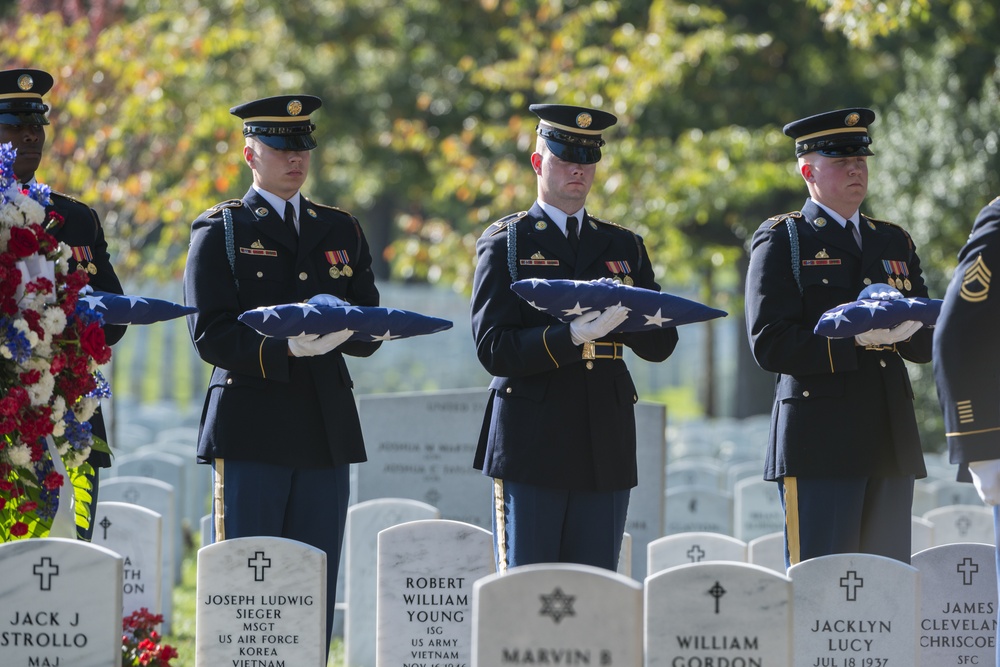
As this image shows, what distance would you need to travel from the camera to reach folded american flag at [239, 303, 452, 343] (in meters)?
4.87

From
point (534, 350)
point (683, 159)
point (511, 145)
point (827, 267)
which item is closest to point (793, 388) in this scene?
point (827, 267)

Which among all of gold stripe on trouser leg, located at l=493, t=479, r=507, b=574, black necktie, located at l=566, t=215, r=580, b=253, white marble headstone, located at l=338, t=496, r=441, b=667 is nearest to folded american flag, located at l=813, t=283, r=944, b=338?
black necktie, located at l=566, t=215, r=580, b=253

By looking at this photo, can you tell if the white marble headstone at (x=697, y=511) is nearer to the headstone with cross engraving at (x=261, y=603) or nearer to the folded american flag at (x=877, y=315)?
the folded american flag at (x=877, y=315)

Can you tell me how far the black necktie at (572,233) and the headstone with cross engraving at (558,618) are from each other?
160cm

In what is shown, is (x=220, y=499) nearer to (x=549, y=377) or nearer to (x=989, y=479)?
(x=549, y=377)

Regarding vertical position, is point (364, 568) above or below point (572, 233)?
below

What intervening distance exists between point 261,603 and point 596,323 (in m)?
1.54

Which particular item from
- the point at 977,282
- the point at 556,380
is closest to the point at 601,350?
the point at 556,380

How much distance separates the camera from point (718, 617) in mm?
4312

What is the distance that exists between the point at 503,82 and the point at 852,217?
907cm

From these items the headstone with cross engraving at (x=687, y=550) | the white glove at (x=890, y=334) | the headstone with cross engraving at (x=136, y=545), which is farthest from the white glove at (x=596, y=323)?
the headstone with cross engraving at (x=136, y=545)

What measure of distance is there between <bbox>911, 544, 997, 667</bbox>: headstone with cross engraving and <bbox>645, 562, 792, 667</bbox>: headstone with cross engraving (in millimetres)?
1459

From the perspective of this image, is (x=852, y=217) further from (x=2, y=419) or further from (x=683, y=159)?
(x=683, y=159)

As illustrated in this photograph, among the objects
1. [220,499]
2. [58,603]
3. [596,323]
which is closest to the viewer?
[58,603]
